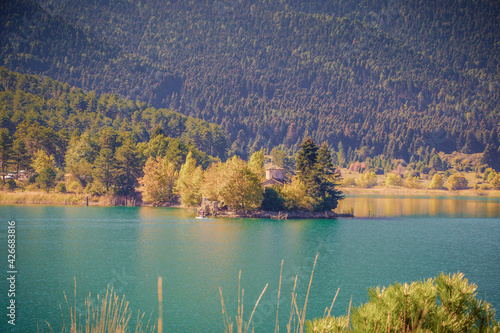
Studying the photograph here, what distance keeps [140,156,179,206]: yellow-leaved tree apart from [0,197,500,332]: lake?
1760cm

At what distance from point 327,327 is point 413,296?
3.91 feet

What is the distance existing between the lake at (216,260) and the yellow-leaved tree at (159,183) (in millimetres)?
17598

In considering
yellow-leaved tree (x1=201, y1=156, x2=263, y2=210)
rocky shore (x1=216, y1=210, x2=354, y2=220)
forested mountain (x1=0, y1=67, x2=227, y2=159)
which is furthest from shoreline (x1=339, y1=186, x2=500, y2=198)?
yellow-leaved tree (x1=201, y1=156, x2=263, y2=210)

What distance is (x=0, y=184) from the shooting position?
85.6 metres

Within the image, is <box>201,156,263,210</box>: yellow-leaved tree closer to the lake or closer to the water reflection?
the lake

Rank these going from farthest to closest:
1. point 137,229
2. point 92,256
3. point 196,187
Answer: point 196,187 < point 137,229 < point 92,256

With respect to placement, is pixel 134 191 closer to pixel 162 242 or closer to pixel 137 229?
pixel 137 229

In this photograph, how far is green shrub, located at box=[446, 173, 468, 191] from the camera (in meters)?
Answer: 175

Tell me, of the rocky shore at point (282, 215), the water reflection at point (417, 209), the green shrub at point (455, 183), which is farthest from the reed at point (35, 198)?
the green shrub at point (455, 183)

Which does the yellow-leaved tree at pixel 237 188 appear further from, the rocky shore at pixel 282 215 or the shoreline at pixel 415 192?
the shoreline at pixel 415 192

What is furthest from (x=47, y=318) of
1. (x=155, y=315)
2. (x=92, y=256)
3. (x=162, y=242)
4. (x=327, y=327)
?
(x=162, y=242)

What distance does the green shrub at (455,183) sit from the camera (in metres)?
175

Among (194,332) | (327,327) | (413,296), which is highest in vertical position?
(413,296)

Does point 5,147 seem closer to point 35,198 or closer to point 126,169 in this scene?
point 35,198
